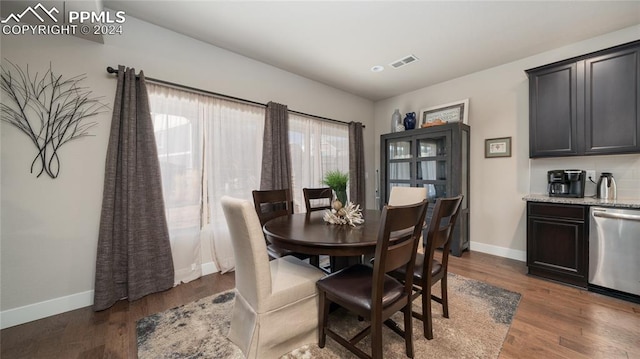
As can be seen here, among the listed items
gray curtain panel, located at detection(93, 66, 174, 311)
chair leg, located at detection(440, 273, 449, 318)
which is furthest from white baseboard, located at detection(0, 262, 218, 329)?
chair leg, located at detection(440, 273, 449, 318)

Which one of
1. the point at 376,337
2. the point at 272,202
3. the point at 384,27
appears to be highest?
the point at 384,27

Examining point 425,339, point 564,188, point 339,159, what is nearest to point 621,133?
point 564,188

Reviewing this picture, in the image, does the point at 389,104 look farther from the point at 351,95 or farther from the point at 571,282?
the point at 571,282

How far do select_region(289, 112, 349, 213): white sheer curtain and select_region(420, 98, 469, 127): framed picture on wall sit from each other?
4.38 ft

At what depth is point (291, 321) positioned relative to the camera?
59.8 inches

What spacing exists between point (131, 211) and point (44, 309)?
0.97 m

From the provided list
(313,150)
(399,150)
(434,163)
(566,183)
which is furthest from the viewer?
(399,150)

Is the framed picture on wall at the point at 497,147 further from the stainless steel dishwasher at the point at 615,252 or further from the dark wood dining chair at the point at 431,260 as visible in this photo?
the dark wood dining chair at the point at 431,260

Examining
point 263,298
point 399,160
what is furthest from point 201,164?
point 399,160

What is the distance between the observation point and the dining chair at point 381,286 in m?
1.25

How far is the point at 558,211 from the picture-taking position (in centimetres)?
252

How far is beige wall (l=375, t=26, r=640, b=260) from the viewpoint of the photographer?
311cm

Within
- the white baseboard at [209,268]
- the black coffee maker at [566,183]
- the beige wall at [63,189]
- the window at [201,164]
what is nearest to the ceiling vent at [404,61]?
the window at [201,164]

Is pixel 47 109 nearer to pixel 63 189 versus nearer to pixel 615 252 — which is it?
pixel 63 189
